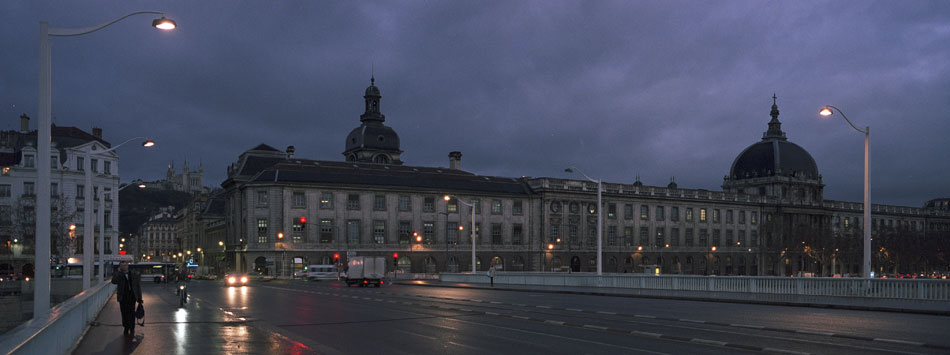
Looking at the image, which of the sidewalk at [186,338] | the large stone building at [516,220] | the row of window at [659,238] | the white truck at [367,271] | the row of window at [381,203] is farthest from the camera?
the row of window at [659,238]

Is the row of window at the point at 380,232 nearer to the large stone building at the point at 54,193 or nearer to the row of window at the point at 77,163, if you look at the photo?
the large stone building at the point at 54,193

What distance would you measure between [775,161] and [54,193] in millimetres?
121367

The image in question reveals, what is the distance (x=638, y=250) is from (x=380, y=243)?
41684mm

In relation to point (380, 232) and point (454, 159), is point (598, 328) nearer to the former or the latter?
point (380, 232)

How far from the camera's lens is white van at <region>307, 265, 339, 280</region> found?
79.9m

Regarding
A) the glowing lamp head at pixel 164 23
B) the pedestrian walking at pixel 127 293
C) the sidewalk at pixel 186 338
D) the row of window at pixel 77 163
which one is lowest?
the sidewalk at pixel 186 338

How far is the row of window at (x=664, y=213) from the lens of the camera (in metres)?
109

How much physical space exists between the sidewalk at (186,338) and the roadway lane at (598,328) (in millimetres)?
863

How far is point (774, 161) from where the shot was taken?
14225 centimetres

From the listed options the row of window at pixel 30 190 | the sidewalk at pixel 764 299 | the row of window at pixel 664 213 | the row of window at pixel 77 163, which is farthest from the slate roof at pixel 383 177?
the sidewalk at pixel 764 299

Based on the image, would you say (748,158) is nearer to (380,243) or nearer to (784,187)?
(784,187)

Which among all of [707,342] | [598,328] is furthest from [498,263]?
[707,342]

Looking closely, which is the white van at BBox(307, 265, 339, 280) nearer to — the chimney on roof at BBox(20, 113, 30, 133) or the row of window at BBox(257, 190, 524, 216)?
the row of window at BBox(257, 190, 524, 216)

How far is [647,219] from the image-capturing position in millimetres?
115062
